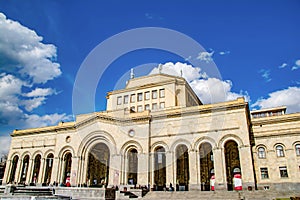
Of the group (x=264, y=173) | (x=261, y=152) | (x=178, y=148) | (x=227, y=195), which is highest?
(x=178, y=148)

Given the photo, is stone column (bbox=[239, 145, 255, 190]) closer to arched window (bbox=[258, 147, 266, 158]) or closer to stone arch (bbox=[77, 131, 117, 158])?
arched window (bbox=[258, 147, 266, 158])

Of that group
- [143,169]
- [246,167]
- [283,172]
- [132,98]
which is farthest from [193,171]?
[132,98]

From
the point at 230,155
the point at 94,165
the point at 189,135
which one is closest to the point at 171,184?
the point at 189,135

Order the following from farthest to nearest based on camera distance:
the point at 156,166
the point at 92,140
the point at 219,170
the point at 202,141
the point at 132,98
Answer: the point at 132,98 < the point at 92,140 < the point at 156,166 < the point at 202,141 < the point at 219,170

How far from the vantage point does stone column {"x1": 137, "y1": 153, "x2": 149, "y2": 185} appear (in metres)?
28.4

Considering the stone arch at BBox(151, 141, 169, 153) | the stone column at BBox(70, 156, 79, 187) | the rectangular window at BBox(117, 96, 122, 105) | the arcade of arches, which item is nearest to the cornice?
the arcade of arches

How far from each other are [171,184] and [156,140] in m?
5.38

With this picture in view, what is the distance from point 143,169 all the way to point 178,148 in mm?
4791

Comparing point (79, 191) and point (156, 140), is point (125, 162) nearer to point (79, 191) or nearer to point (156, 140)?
point (156, 140)

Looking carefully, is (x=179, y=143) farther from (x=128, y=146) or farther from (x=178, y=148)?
(x=128, y=146)

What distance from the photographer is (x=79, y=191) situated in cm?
2220

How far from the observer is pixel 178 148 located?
29.5 m

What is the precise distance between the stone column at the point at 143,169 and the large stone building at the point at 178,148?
0.11 metres

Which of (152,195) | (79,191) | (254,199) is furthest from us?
(152,195)
